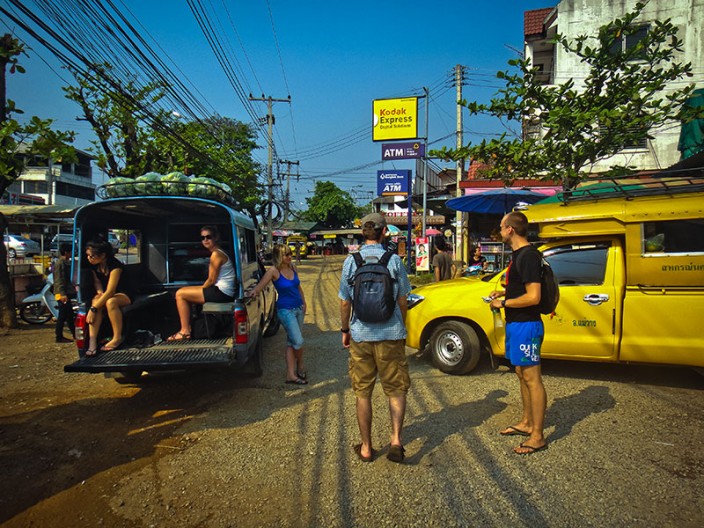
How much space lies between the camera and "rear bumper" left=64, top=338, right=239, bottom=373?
4375mm

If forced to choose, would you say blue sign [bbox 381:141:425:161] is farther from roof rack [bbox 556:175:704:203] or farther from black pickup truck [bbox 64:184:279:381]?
roof rack [bbox 556:175:704:203]

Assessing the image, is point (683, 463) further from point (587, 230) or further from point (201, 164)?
point (201, 164)

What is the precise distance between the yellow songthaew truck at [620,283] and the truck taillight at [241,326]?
243 cm

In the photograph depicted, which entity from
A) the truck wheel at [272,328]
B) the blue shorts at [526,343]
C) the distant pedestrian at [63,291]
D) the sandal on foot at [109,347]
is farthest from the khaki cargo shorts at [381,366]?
the distant pedestrian at [63,291]

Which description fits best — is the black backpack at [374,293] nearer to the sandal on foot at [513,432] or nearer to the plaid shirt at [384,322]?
the plaid shirt at [384,322]

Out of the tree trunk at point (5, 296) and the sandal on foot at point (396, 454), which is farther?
the tree trunk at point (5, 296)

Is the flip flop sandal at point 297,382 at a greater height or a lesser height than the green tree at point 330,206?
lesser

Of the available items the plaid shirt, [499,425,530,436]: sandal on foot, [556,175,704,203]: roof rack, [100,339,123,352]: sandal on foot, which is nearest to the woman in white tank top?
[100,339,123,352]: sandal on foot

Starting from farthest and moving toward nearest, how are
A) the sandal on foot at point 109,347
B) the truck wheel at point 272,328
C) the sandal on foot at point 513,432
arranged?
the truck wheel at point 272,328 → the sandal on foot at point 109,347 → the sandal on foot at point 513,432

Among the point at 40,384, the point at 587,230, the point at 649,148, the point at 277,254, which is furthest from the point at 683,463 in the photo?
the point at 649,148

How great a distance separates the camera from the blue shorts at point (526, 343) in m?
3.41

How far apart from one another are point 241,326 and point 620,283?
4113 mm

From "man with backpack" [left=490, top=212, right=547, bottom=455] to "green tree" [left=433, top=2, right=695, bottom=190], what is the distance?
4.18 metres

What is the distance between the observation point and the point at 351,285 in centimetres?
339
